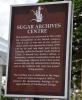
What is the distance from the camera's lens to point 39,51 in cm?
741

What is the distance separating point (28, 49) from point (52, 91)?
82cm

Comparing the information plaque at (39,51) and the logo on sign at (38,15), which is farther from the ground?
the logo on sign at (38,15)

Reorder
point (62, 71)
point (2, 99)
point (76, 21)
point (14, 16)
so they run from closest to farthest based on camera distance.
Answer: point (62, 71) → point (14, 16) → point (2, 99) → point (76, 21)

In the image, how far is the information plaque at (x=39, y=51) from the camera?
7.28 metres

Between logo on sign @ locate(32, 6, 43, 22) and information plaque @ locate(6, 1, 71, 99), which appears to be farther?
logo on sign @ locate(32, 6, 43, 22)

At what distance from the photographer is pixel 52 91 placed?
23.9 feet

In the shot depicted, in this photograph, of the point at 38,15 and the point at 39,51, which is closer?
the point at 39,51

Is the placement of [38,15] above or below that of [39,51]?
above

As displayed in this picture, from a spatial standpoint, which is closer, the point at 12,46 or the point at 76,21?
the point at 12,46

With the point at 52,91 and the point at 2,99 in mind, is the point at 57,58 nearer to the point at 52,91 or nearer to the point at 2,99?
the point at 52,91

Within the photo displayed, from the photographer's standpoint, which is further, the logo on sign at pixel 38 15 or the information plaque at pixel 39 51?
the logo on sign at pixel 38 15

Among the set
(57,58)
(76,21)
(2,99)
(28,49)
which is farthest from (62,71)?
(76,21)

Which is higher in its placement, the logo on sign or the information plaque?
the logo on sign

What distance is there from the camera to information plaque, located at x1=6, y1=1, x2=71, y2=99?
728 cm
